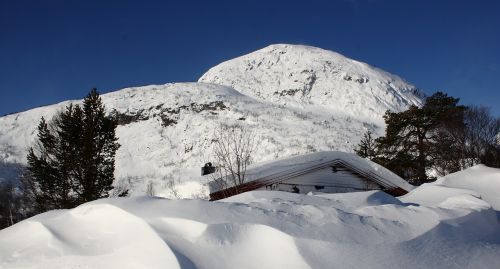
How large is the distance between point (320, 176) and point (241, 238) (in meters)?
13.5

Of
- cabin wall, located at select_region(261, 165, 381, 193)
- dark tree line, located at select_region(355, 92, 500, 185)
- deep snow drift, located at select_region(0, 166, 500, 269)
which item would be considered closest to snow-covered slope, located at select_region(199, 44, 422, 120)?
dark tree line, located at select_region(355, 92, 500, 185)

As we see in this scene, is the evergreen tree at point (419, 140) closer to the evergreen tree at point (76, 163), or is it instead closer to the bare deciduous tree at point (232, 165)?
the bare deciduous tree at point (232, 165)

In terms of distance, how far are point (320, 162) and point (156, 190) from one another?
37805mm

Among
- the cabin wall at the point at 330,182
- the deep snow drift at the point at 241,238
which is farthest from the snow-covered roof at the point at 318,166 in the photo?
the deep snow drift at the point at 241,238

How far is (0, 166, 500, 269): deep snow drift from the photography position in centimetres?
239

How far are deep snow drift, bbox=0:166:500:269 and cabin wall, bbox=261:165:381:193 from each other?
37.8 ft

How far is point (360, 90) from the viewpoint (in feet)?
324

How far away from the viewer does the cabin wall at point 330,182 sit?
15.1m

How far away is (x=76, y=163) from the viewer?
18516 mm

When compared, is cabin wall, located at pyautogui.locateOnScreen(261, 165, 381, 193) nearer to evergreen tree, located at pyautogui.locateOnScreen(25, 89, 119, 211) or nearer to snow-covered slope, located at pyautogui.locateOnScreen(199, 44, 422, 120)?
evergreen tree, located at pyautogui.locateOnScreen(25, 89, 119, 211)

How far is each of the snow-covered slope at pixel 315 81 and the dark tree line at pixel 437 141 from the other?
58.6 metres

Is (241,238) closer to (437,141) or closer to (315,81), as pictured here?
(437,141)

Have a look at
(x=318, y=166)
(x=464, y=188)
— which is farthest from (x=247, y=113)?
(x=464, y=188)

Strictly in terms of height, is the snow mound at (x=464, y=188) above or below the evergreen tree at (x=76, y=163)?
below
